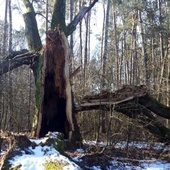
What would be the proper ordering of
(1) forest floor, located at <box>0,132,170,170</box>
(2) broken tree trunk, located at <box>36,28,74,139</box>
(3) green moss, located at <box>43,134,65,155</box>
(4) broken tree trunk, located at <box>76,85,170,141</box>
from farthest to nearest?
(4) broken tree trunk, located at <box>76,85,170,141</box> → (2) broken tree trunk, located at <box>36,28,74,139</box> → (3) green moss, located at <box>43,134,65,155</box> → (1) forest floor, located at <box>0,132,170,170</box>

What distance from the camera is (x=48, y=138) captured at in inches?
249

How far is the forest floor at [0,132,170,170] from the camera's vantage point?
5.46 meters

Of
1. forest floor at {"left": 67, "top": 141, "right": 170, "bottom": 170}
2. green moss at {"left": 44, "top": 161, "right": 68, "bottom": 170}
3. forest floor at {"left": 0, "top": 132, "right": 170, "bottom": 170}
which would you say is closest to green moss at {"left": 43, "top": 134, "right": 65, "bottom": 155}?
forest floor at {"left": 0, "top": 132, "right": 170, "bottom": 170}

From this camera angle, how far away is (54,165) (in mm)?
5371

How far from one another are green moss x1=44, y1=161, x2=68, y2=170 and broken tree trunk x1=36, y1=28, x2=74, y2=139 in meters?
2.92

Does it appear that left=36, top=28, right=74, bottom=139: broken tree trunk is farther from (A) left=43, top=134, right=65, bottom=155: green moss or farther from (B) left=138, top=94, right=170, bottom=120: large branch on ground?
(B) left=138, top=94, right=170, bottom=120: large branch on ground

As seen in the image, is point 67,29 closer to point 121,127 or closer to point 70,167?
point 121,127

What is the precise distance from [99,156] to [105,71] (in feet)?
30.9

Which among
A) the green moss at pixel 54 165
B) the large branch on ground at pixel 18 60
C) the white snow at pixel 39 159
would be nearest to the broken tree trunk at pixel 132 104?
the large branch on ground at pixel 18 60

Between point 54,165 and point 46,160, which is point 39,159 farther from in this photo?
point 54,165

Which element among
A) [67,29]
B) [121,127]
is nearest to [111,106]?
[121,127]

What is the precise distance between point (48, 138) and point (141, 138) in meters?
4.81

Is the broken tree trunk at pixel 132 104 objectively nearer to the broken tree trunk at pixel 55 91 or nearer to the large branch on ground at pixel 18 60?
the broken tree trunk at pixel 55 91

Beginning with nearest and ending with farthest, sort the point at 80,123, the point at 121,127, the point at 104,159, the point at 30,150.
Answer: the point at 30,150
the point at 104,159
the point at 121,127
the point at 80,123
